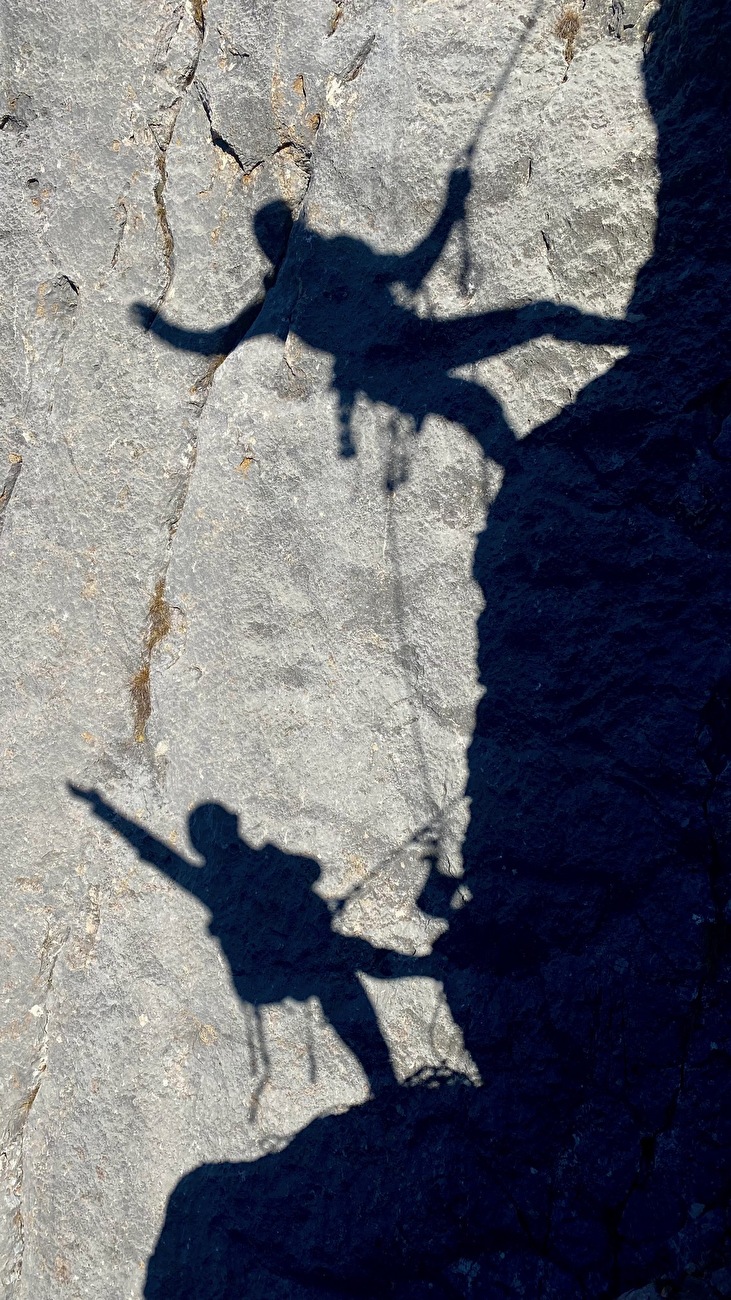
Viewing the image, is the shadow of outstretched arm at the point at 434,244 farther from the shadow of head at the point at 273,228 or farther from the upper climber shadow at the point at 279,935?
the upper climber shadow at the point at 279,935

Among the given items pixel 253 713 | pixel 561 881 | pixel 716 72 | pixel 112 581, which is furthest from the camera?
pixel 112 581

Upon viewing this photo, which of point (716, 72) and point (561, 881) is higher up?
point (716, 72)

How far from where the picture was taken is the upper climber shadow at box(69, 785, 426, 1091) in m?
2.81

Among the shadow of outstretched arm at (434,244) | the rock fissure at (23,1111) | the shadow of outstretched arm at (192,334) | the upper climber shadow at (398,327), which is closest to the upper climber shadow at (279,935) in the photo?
the rock fissure at (23,1111)

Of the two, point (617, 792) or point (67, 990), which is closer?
point (617, 792)

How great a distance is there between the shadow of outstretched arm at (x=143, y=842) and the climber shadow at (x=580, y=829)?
0.85 meters

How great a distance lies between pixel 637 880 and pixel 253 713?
4.00ft

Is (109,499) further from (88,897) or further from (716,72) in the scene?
(716,72)

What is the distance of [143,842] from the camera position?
3.19 m

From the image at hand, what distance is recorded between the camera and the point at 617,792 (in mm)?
2504

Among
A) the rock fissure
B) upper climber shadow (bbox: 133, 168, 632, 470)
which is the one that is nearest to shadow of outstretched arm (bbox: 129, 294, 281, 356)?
upper climber shadow (bbox: 133, 168, 632, 470)

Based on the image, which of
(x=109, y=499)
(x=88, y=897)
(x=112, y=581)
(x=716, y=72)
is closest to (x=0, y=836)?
(x=88, y=897)

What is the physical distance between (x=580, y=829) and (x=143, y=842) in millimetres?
1451

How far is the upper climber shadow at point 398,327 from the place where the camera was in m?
2.64
